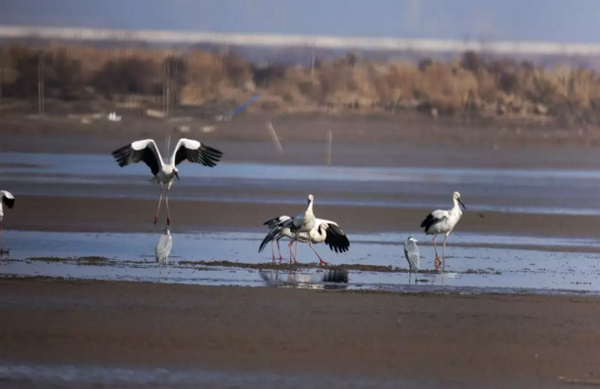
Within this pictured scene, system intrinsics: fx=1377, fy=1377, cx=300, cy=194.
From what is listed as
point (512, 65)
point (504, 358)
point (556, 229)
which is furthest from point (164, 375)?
point (512, 65)

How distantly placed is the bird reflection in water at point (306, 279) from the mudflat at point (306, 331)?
42 cm

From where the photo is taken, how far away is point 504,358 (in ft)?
30.1

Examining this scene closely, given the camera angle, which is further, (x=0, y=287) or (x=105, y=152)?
(x=105, y=152)

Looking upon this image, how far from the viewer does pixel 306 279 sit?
495 inches

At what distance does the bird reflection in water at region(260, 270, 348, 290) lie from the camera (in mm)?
12016

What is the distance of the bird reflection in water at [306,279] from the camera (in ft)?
39.4

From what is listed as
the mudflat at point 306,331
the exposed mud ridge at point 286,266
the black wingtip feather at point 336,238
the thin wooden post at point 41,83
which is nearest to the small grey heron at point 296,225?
the exposed mud ridge at point 286,266

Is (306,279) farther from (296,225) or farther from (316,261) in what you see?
(316,261)

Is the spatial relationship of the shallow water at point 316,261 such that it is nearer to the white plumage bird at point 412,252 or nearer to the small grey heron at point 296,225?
the white plumage bird at point 412,252

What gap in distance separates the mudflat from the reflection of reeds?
2557cm

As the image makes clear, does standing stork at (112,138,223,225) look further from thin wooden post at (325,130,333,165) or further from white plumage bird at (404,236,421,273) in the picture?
thin wooden post at (325,130,333,165)

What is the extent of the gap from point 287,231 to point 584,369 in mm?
5490

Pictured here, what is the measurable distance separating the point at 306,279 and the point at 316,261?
63.6 inches

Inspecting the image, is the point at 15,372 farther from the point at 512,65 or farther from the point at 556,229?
the point at 512,65
